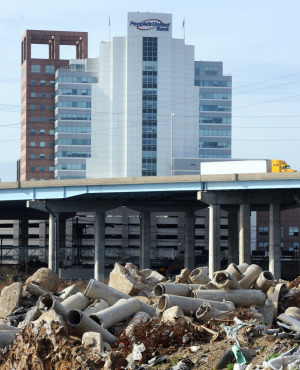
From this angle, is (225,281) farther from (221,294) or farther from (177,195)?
(177,195)

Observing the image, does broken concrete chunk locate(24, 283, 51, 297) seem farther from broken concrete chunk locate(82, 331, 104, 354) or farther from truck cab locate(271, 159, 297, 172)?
truck cab locate(271, 159, 297, 172)

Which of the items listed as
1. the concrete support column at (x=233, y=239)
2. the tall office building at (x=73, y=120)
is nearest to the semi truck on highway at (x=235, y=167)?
the concrete support column at (x=233, y=239)

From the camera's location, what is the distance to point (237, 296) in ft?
68.4

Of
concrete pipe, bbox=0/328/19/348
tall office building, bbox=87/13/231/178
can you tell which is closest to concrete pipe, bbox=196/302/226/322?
concrete pipe, bbox=0/328/19/348

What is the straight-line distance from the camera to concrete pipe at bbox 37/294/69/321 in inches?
736

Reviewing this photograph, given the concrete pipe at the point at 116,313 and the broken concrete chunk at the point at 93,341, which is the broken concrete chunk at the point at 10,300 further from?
the broken concrete chunk at the point at 93,341

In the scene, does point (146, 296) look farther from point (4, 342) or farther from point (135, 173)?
point (135, 173)

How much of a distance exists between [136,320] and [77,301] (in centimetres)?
259

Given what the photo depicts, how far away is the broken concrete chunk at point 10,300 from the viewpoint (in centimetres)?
2281

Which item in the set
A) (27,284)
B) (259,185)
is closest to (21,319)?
(27,284)

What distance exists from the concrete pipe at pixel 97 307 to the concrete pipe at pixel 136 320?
1.20m

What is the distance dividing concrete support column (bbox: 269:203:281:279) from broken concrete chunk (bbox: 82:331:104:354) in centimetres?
4797

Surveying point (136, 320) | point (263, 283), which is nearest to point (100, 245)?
point (263, 283)

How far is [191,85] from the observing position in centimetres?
19350
